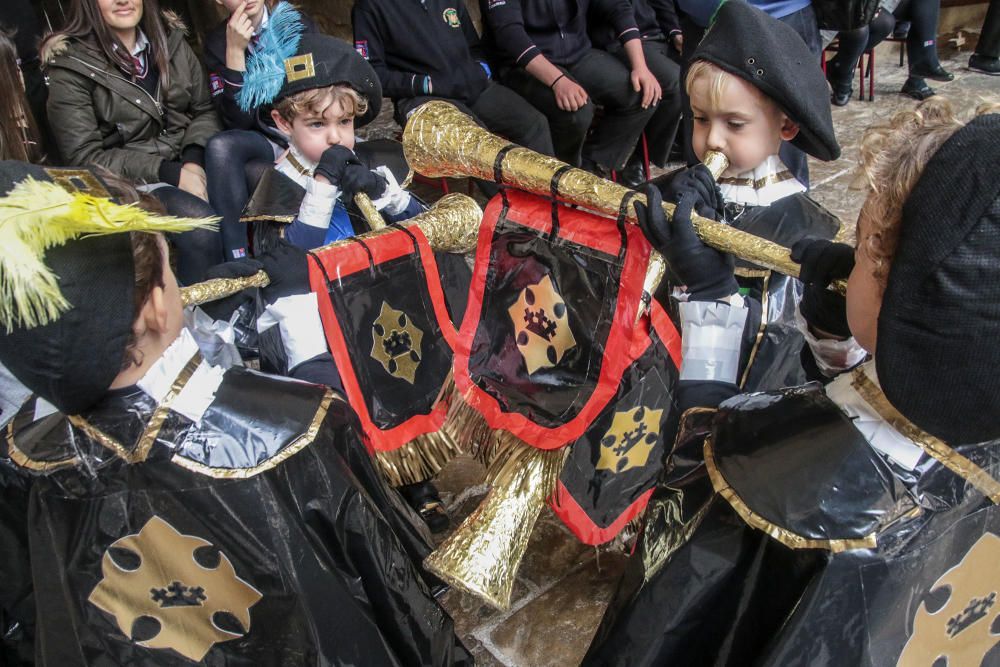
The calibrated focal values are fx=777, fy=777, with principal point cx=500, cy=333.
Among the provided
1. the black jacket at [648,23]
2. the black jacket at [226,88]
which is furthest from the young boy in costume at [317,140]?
the black jacket at [648,23]

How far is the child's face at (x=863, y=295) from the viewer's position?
1.05 m

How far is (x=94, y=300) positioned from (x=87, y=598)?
53 centimetres

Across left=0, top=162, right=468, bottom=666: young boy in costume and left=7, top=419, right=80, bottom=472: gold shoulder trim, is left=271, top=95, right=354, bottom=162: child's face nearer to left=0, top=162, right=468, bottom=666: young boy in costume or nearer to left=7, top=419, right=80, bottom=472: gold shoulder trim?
left=0, top=162, right=468, bottom=666: young boy in costume

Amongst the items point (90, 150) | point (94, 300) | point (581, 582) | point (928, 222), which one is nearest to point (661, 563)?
point (928, 222)

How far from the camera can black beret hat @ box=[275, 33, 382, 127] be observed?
2135 mm

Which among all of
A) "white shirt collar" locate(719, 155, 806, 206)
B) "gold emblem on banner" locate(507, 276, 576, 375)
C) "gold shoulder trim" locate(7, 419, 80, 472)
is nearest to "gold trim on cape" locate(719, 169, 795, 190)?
"white shirt collar" locate(719, 155, 806, 206)

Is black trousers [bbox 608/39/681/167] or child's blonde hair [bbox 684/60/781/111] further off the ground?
child's blonde hair [bbox 684/60/781/111]

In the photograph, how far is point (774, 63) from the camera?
1643mm

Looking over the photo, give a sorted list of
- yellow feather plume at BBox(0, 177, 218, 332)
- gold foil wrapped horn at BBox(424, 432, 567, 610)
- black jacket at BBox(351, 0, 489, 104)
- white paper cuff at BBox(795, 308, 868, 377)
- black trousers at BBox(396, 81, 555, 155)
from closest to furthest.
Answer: yellow feather plume at BBox(0, 177, 218, 332) → white paper cuff at BBox(795, 308, 868, 377) → gold foil wrapped horn at BBox(424, 432, 567, 610) → black jacket at BBox(351, 0, 489, 104) → black trousers at BBox(396, 81, 555, 155)

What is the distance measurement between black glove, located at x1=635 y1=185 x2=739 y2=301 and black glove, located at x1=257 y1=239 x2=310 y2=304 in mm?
785

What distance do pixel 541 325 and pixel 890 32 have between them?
458 centimetres

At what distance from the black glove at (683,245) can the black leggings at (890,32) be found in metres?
4.02

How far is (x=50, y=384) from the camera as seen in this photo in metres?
1.12

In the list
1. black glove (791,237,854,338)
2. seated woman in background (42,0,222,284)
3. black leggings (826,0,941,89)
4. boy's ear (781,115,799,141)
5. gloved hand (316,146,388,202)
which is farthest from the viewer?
black leggings (826,0,941,89)
